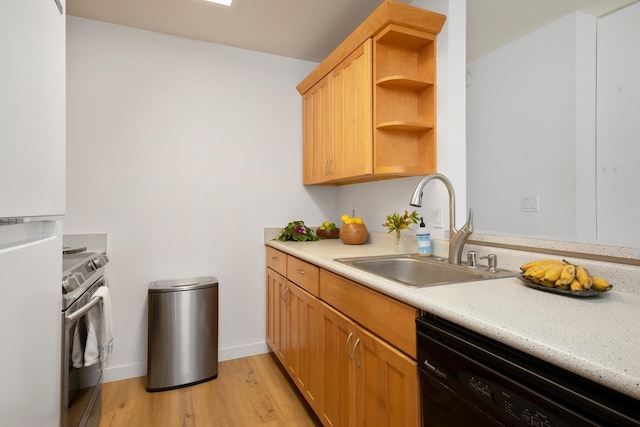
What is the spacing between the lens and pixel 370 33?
5.75ft

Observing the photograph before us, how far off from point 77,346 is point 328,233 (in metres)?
1.76

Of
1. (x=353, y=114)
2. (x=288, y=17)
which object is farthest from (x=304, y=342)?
(x=288, y=17)

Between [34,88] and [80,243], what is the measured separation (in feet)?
5.49

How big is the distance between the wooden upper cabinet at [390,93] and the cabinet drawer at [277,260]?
0.70 m

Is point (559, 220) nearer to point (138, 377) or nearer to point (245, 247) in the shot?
point (245, 247)

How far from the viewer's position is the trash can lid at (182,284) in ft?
6.93

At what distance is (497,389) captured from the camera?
0.70m

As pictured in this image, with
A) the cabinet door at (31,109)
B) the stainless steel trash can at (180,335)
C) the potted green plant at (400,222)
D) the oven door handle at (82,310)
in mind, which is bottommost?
the stainless steel trash can at (180,335)

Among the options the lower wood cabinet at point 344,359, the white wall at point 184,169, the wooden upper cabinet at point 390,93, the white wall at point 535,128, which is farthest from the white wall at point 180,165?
the white wall at point 535,128

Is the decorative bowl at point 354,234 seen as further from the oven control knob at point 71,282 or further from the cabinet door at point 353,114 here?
the oven control knob at point 71,282

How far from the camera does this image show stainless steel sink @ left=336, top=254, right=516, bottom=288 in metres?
1.40

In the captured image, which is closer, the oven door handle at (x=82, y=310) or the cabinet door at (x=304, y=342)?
the oven door handle at (x=82, y=310)

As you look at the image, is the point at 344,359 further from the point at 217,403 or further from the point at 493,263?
the point at 217,403

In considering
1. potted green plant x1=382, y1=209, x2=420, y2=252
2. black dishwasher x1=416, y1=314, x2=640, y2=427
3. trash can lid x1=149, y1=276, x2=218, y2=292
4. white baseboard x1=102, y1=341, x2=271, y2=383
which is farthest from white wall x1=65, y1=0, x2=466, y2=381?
black dishwasher x1=416, y1=314, x2=640, y2=427
